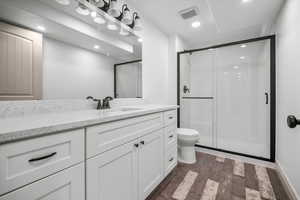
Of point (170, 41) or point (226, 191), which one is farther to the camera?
point (170, 41)

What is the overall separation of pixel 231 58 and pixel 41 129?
3489 mm

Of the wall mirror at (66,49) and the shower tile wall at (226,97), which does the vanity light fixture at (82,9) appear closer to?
the wall mirror at (66,49)

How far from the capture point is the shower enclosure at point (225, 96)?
8.58 feet

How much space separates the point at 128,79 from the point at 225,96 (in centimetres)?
230

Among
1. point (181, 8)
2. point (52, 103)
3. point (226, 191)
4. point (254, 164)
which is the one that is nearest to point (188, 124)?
point (254, 164)

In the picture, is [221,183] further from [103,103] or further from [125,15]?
[125,15]

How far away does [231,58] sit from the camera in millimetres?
3049

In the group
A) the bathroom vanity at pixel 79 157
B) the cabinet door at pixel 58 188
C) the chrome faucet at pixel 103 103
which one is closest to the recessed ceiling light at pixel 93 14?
the chrome faucet at pixel 103 103

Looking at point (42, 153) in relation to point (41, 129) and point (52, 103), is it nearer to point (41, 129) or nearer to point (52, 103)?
point (41, 129)

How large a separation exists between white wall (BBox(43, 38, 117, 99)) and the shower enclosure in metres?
1.70

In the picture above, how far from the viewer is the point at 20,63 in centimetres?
96

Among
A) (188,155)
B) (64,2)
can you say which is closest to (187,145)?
(188,155)

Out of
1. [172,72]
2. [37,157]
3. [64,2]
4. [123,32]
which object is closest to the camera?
[37,157]

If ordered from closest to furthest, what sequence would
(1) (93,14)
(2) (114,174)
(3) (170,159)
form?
(2) (114,174) → (1) (93,14) → (3) (170,159)
